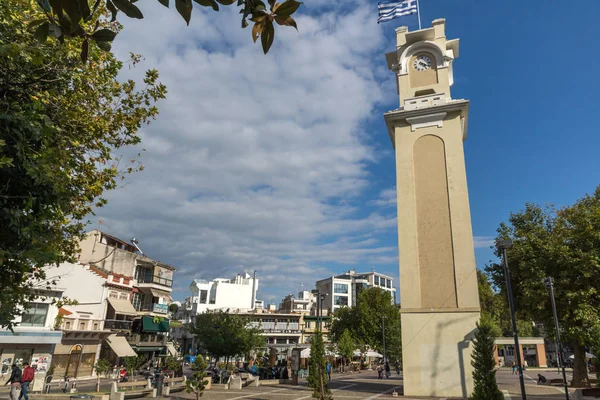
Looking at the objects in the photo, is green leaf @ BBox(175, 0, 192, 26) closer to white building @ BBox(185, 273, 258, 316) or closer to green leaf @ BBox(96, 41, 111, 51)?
green leaf @ BBox(96, 41, 111, 51)

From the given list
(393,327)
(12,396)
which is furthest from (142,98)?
(393,327)

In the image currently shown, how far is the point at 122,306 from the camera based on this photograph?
3666 centimetres

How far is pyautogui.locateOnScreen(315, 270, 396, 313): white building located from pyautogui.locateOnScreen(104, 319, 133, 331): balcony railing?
157 feet

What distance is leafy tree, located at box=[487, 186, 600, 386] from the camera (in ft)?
74.0

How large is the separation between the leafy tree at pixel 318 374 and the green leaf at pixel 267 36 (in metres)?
14.8

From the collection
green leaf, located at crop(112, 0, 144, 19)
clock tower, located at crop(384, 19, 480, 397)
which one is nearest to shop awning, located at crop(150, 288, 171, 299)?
clock tower, located at crop(384, 19, 480, 397)

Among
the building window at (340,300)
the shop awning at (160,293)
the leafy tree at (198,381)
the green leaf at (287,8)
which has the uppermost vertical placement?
the building window at (340,300)

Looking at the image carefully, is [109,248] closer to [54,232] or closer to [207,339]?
[207,339]

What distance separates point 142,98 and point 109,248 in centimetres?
3624

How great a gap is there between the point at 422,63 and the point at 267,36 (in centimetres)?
2562

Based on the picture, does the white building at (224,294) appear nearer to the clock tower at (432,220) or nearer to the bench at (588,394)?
the clock tower at (432,220)

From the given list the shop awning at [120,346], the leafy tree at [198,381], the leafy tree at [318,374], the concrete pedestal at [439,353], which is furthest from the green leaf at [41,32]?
the shop awning at [120,346]

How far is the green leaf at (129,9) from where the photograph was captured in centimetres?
260

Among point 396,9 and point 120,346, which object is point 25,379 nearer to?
point 120,346
